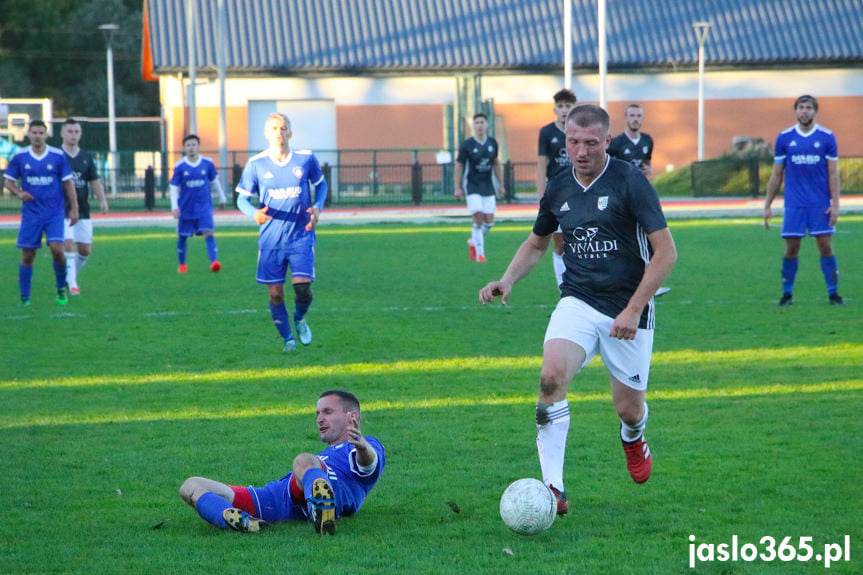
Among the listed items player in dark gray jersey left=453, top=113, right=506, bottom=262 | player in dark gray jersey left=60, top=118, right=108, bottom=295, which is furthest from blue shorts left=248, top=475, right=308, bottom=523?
player in dark gray jersey left=453, top=113, right=506, bottom=262

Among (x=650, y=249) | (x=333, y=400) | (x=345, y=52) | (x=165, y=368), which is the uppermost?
(x=345, y=52)

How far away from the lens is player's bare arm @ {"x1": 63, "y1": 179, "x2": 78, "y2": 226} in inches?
568

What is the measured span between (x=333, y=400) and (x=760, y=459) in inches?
105

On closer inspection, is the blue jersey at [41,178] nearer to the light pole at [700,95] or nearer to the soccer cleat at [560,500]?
the soccer cleat at [560,500]

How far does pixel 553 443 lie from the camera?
5871 millimetres

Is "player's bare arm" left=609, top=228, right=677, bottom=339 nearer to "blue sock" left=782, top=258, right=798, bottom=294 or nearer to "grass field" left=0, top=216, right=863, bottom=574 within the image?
"grass field" left=0, top=216, right=863, bottom=574

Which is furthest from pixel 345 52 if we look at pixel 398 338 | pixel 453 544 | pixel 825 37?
pixel 453 544

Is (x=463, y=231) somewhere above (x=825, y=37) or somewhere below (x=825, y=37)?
below

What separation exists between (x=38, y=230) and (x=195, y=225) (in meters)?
4.77

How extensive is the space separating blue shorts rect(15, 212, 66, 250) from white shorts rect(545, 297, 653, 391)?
10.1 meters

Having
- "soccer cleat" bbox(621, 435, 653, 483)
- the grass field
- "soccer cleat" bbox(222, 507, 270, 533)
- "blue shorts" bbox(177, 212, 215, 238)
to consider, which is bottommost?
the grass field

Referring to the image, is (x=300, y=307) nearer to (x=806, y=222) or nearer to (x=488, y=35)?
(x=806, y=222)

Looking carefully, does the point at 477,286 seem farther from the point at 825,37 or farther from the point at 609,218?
the point at 825,37

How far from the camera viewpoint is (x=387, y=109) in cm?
4794
